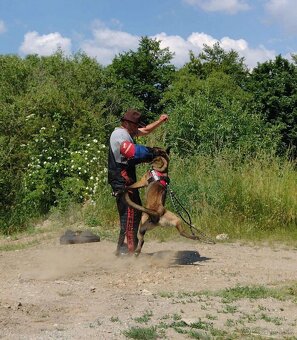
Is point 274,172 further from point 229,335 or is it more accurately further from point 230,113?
point 229,335

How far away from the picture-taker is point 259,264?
813 centimetres

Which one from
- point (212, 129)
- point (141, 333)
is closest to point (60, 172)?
point (212, 129)

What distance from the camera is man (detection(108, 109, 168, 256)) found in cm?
749

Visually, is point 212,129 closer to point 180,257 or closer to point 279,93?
point 180,257

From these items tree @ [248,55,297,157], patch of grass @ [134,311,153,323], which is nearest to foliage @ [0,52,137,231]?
patch of grass @ [134,311,153,323]

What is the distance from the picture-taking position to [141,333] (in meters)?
4.80

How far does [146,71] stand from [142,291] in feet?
120

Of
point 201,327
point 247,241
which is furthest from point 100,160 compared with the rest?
point 201,327

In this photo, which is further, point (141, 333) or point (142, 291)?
point (142, 291)

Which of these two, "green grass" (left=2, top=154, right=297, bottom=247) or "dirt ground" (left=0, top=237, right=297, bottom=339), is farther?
"green grass" (left=2, top=154, right=297, bottom=247)

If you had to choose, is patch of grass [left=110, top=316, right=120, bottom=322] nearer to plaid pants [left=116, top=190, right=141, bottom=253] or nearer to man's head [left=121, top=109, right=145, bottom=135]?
plaid pants [left=116, top=190, right=141, bottom=253]

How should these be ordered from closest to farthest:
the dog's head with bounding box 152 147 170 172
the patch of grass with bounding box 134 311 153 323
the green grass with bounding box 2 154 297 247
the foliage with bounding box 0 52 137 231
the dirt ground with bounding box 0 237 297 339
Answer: the dirt ground with bounding box 0 237 297 339 < the patch of grass with bounding box 134 311 153 323 < the dog's head with bounding box 152 147 170 172 < the green grass with bounding box 2 154 297 247 < the foliage with bounding box 0 52 137 231

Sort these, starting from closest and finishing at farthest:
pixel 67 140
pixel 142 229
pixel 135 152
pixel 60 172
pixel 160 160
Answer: pixel 135 152, pixel 160 160, pixel 142 229, pixel 60 172, pixel 67 140

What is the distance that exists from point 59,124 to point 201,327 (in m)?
11.0
